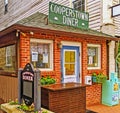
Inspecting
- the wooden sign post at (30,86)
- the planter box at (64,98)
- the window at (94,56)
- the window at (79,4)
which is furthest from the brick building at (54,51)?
the wooden sign post at (30,86)

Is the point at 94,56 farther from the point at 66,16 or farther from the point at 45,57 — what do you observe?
the point at 45,57

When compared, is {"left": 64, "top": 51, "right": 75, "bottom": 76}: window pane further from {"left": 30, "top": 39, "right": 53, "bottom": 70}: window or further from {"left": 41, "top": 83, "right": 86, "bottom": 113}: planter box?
{"left": 41, "top": 83, "right": 86, "bottom": 113}: planter box

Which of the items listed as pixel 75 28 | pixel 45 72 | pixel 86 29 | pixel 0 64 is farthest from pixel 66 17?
pixel 0 64

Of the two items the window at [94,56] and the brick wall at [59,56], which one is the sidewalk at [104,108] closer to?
the brick wall at [59,56]

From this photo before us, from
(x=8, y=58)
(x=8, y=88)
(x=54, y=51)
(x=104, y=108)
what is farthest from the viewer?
(x=8, y=58)

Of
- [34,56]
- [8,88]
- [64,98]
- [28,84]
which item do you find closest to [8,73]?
[8,88]

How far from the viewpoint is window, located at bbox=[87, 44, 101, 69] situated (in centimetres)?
794

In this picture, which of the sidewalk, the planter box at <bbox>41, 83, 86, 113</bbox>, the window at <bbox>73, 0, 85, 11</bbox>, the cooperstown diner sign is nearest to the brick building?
the cooperstown diner sign

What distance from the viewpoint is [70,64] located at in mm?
7336

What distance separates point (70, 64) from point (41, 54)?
1.33 metres

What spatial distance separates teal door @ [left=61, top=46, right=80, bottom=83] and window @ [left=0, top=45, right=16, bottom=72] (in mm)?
1737

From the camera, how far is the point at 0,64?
26.7 feet

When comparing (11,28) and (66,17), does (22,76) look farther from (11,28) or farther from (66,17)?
(66,17)

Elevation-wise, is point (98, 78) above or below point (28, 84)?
below
